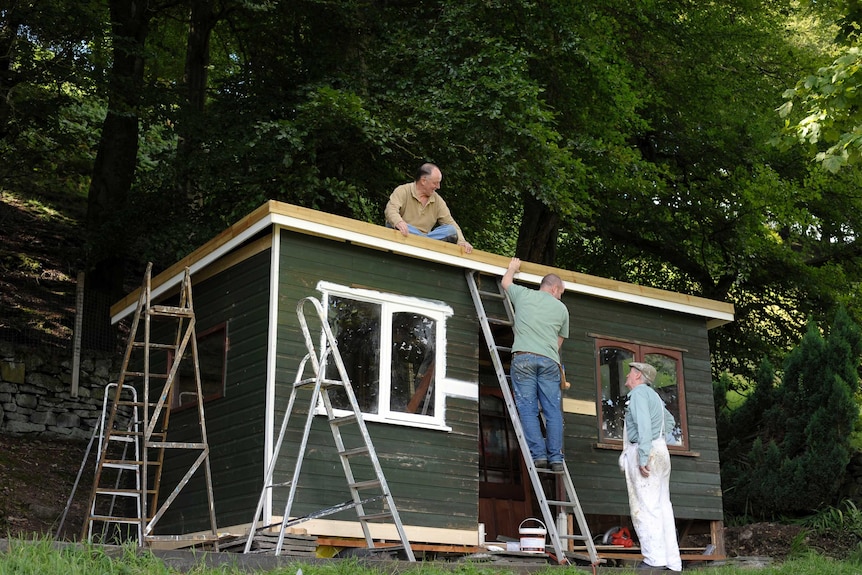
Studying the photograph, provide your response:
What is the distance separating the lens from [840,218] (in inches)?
762

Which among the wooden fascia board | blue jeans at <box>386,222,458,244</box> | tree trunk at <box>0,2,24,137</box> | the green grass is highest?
tree trunk at <box>0,2,24,137</box>

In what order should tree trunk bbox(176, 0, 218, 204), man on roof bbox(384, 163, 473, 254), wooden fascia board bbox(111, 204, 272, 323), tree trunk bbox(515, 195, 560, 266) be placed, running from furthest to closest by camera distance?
tree trunk bbox(515, 195, 560, 266) → tree trunk bbox(176, 0, 218, 204) → man on roof bbox(384, 163, 473, 254) → wooden fascia board bbox(111, 204, 272, 323)

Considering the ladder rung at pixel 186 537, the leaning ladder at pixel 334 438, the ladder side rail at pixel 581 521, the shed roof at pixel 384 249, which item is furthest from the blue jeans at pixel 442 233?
the ladder rung at pixel 186 537

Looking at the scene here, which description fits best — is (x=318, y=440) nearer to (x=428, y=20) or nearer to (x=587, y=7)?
(x=428, y=20)

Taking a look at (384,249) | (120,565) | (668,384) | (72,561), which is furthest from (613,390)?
(72,561)

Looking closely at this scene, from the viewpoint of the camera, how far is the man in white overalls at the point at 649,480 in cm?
955

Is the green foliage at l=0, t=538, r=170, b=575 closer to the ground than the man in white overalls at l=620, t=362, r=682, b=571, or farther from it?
closer to the ground

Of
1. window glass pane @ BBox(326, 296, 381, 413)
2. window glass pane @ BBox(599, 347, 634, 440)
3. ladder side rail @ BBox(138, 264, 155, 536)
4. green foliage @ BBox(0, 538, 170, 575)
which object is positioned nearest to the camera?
green foliage @ BBox(0, 538, 170, 575)

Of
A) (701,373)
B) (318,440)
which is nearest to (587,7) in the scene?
(701,373)

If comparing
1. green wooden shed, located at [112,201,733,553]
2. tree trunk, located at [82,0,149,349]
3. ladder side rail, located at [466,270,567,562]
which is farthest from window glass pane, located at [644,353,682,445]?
tree trunk, located at [82,0,149,349]

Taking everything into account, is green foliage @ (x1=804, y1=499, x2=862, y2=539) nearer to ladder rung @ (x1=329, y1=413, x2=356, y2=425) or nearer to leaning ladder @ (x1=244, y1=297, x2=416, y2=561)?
leaning ladder @ (x1=244, y1=297, x2=416, y2=561)

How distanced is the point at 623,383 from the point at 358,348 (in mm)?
3748

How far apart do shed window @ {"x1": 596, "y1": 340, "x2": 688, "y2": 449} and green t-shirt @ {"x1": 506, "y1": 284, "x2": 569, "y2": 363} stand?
172 cm

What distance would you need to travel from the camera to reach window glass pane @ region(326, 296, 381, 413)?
9664 millimetres
